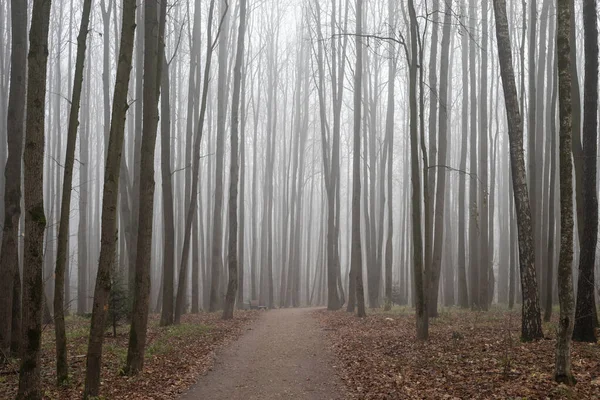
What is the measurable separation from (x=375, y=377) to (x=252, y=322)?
9172 millimetres

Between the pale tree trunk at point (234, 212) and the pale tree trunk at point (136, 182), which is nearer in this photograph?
the pale tree trunk at point (136, 182)

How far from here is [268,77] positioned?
103ft

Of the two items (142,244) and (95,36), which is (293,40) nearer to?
(95,36)

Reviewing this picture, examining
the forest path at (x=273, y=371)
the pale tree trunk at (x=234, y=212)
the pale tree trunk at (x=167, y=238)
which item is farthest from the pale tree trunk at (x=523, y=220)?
the pale tree trunk at (x=234, y=212)

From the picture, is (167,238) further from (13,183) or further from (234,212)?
(13,183)

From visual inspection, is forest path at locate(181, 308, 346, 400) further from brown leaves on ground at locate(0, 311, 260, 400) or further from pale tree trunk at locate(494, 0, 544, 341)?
pale tree trunk at locate(494, 0, 544, 341)

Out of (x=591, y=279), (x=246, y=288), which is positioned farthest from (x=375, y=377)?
(x=246, y=288)

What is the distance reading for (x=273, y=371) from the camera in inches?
342

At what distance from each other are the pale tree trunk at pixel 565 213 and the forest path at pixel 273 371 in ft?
9.38

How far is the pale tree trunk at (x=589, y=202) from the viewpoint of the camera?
27.8ft

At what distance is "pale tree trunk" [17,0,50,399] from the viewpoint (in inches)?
232

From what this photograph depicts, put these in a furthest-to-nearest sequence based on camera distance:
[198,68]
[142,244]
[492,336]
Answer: [198,68], [492,336], [142,244]

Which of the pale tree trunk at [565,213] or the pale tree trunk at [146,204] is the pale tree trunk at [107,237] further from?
the pale tree trunk at [565,213]

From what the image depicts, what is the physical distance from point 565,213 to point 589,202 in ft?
9.73
